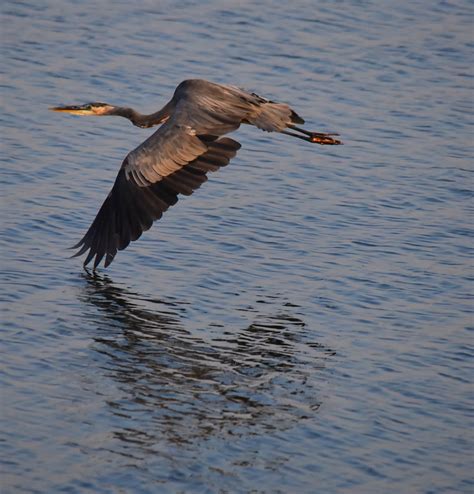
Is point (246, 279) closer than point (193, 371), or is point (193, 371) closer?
point (193, 371)

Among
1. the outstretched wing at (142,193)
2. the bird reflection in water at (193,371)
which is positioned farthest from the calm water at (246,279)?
the outstretched wing at (142,193)

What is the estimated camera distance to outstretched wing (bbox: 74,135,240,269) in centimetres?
1109

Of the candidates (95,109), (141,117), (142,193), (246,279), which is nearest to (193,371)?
(246,279)

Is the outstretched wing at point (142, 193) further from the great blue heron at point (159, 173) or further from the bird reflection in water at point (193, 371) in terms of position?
the bird reflection in water at point (193, 371)

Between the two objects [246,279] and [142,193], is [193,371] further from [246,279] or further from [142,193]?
[142,193]

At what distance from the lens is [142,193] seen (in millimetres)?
11195

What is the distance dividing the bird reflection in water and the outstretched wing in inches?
17.2

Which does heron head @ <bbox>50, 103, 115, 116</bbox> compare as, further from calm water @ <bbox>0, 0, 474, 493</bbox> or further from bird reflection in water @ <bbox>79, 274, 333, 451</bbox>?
bird reflection in water @ <bbox>79, 274, 333, 451</bbox>

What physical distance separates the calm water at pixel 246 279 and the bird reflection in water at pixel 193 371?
0.02 metres

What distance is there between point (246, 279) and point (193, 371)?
2.20 metres

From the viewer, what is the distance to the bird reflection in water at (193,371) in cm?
848

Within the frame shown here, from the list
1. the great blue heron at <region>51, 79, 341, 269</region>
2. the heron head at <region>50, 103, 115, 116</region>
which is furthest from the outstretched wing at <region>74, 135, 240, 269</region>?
the heron head at <region>50, 103, 115, 116</region>

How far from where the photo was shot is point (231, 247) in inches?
479

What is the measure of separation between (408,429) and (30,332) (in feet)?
10.7
